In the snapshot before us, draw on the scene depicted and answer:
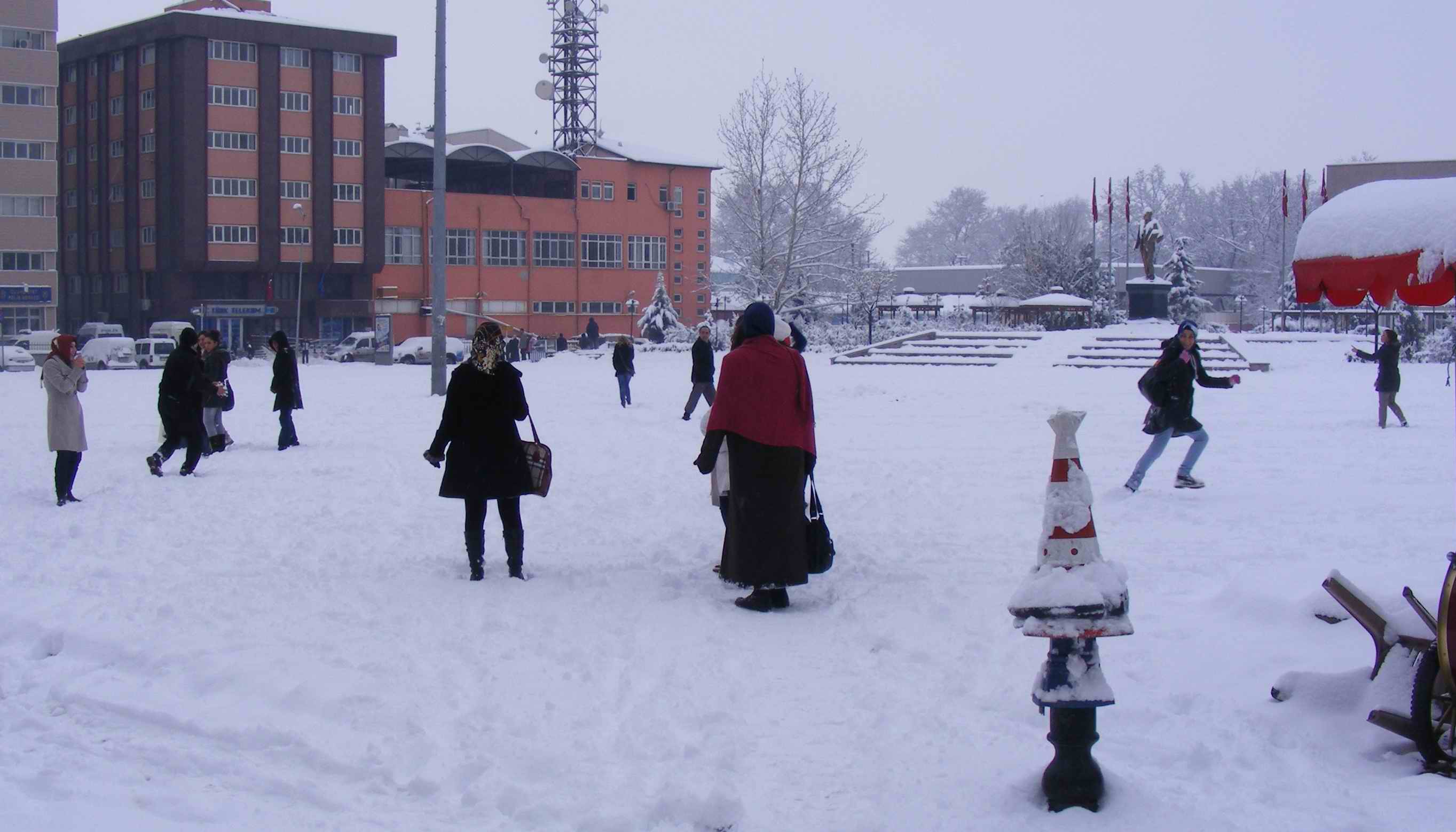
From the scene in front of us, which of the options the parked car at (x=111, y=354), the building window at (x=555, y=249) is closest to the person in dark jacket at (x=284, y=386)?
the parked car at (x=111, y=354)

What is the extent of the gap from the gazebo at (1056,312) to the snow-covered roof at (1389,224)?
4297 cm

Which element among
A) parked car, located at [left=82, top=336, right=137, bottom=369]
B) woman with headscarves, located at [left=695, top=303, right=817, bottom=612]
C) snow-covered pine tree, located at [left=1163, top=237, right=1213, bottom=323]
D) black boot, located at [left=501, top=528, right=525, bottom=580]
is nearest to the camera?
woman with headscarves, located at [left=695, top=303, right=817, bottom=612]

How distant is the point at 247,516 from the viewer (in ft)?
34.2

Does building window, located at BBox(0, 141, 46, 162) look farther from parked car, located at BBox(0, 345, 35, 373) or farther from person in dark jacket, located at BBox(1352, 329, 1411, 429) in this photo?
person in dark jacket, located at BBox(1352, 329, 1411, 429)

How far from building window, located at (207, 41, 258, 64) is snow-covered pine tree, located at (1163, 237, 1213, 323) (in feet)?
144

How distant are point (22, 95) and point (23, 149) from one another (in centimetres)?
247

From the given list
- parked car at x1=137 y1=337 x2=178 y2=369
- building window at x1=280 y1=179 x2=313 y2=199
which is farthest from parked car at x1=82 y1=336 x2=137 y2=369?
building window at x1=280 y1=179 x2=313 y2=199

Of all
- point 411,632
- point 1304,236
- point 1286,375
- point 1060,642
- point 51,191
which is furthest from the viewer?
point 51,191

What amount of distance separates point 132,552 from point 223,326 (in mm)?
57031

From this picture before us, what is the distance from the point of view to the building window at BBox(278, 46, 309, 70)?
6225cm

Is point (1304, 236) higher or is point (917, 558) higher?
point (1304, 236)

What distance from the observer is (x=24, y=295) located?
193 feet

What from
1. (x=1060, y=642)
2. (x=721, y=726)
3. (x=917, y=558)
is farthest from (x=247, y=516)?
(x=1060, y=642)

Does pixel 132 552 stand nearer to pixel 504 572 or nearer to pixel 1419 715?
pixel 504 572
